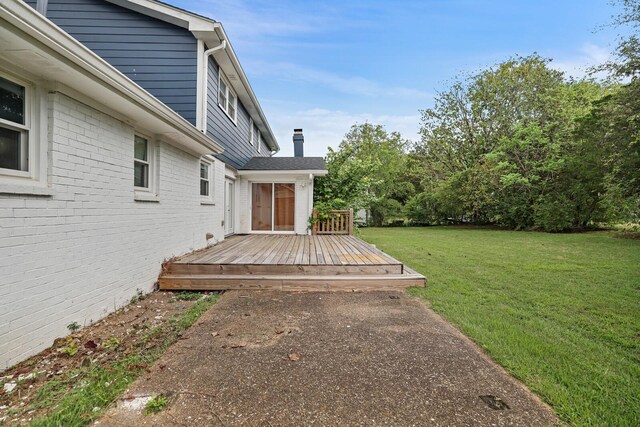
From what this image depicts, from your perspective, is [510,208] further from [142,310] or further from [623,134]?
[142,310]

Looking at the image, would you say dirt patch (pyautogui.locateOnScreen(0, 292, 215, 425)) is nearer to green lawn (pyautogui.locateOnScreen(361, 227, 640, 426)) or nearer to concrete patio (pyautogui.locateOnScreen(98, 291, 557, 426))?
concrete patio (pyautogui.locateOnScreen(98, 291, 557, 426))

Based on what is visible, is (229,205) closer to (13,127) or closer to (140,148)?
(140,148)

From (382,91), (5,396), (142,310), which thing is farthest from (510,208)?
(5,396)

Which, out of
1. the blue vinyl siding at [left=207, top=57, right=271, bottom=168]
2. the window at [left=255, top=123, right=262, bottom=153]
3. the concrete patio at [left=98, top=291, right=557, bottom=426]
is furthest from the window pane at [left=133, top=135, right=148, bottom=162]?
the window at [left=255, top=123, right=262, bottom=153]

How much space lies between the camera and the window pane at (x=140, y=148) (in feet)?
14.6

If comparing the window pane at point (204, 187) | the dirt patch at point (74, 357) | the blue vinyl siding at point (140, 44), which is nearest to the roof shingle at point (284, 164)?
the window pane at point (204, 187)

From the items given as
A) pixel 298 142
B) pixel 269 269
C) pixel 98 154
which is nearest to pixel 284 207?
pixel 298 142

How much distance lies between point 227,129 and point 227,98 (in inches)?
35.7

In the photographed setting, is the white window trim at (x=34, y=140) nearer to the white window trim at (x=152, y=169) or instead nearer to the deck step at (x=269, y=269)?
the white window trim at (x=152, y=169)

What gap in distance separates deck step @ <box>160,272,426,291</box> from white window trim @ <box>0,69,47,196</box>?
2.35m

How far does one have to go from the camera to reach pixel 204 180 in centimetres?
718

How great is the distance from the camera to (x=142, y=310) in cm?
380

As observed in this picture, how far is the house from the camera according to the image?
7.95ft

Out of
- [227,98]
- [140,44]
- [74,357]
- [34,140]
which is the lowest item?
[74,357]
